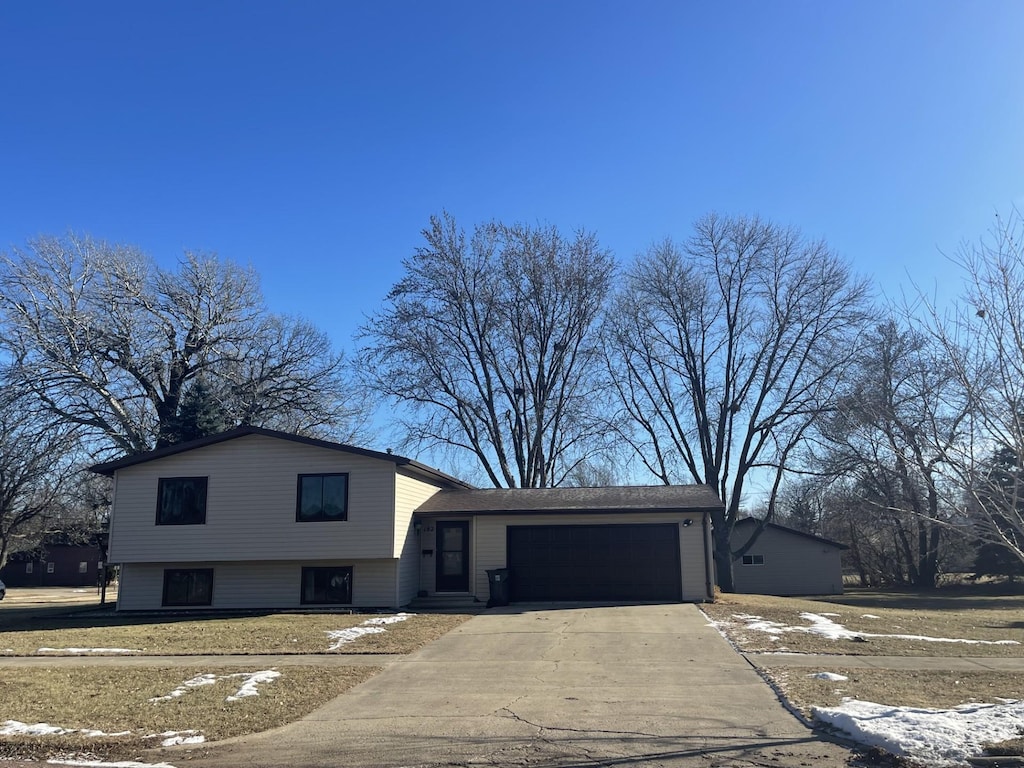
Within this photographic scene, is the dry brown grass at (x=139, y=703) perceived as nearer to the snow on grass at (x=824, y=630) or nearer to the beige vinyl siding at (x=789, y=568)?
the snow on grass at (x=824, y=630)

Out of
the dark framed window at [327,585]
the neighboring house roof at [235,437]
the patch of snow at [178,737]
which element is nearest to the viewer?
the patch of snow at [178,737]

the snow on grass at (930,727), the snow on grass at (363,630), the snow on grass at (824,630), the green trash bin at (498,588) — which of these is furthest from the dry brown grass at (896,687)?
the green trash bin at (498,588)

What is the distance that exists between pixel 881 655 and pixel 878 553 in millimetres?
35862

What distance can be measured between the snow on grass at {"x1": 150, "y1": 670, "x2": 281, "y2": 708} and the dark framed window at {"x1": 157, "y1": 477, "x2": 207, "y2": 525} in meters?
11.3

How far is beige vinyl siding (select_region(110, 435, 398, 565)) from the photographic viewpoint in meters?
20.5

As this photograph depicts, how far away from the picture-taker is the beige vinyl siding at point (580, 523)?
2066 cm

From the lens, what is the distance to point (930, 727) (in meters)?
6.92

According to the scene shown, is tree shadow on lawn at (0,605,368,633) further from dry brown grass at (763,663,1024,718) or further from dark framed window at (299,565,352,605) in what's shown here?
dry brown grass at (763,663,1024,718)

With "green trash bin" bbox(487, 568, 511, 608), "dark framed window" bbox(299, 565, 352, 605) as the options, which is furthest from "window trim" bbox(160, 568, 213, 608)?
"green trash bin" bbox(487, 568, 511, 608)

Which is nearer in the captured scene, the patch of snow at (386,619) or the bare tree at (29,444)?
the patch of snow at (386,619)

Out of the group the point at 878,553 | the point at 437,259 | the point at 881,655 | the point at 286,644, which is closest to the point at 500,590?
the point at 286,644

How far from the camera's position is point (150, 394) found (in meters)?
31.5

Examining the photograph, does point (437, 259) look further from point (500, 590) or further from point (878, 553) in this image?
point (878, 553)

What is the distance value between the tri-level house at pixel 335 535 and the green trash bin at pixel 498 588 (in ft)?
1.94
